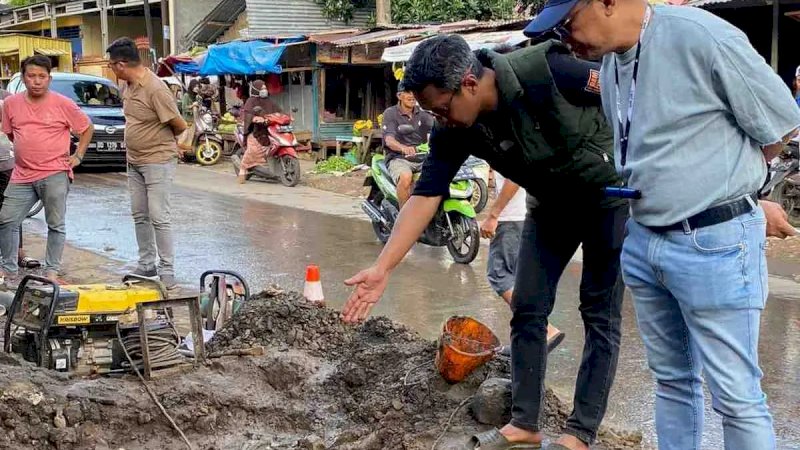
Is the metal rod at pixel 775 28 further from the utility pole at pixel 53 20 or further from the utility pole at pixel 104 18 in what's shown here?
the utility pole at pixel 53 20

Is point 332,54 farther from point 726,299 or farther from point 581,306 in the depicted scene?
point 726,299

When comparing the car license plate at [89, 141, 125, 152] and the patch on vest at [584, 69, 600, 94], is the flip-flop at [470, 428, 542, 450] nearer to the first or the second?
the patch on vest at [584, 69, 600, 94]

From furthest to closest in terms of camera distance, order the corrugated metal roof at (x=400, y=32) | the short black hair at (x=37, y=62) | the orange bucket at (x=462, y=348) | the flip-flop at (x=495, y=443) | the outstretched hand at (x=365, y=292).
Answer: the corrugated metal roof at (x=400, y=32), the short black hair at (x=37, y=62), the orange bucket at (x=462, y=348), the flip-flop at (x=495, y=443), the outstretched hand at (x=365, y=292)

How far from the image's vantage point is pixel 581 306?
3.82 meters

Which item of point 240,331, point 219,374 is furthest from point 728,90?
point 240,331

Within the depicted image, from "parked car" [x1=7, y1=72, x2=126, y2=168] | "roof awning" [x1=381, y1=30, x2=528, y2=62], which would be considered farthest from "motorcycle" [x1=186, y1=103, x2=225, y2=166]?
"roof awning" [x1=381, y1=30, x2=528, y2=62]

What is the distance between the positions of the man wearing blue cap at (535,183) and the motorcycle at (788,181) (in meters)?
7.27

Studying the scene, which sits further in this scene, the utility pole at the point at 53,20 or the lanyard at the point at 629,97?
the utility pole at the point at 53,20

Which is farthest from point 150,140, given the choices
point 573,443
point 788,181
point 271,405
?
point 788,181

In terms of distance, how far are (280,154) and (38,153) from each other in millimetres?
8197

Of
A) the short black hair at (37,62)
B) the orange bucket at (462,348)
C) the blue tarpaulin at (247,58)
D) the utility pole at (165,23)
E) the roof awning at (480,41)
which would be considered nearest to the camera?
the orange bucket at (462,348)

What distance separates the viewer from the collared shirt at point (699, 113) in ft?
8.92

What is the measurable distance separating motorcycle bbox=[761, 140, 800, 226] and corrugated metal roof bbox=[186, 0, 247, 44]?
21761mm

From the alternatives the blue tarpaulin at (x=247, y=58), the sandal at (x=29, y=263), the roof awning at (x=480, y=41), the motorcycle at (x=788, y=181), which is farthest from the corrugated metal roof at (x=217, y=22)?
the motorcycle at (x=788, y=181)
